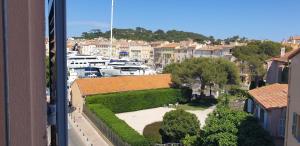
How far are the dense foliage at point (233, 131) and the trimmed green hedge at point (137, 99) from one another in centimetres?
1726

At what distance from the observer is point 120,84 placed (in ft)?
135

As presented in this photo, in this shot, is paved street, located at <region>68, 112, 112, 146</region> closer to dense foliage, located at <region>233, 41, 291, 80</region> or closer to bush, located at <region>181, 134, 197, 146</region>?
bush, located at <region>181, 134, 197, 146</region>

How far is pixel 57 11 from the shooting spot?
1900 mm

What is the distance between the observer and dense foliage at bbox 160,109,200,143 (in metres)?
25.9

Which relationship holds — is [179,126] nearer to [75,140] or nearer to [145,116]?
[75,140]

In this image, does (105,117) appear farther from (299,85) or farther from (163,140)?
(299,85)

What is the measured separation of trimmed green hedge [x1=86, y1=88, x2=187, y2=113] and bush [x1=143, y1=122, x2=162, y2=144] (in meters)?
8.61

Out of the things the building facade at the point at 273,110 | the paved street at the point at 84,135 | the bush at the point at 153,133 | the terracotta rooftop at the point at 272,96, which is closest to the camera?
the building facade at the point at 273,110

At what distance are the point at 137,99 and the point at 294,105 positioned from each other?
26602 mm

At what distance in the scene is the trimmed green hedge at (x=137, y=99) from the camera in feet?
122

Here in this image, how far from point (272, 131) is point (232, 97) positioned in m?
20.6

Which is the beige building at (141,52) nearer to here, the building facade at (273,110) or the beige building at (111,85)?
the beige building at (111,85)

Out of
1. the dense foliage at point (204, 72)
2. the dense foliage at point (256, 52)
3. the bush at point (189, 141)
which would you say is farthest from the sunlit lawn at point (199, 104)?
the bush at point (189, 141)

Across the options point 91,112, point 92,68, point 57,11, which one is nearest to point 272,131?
point 91,112
